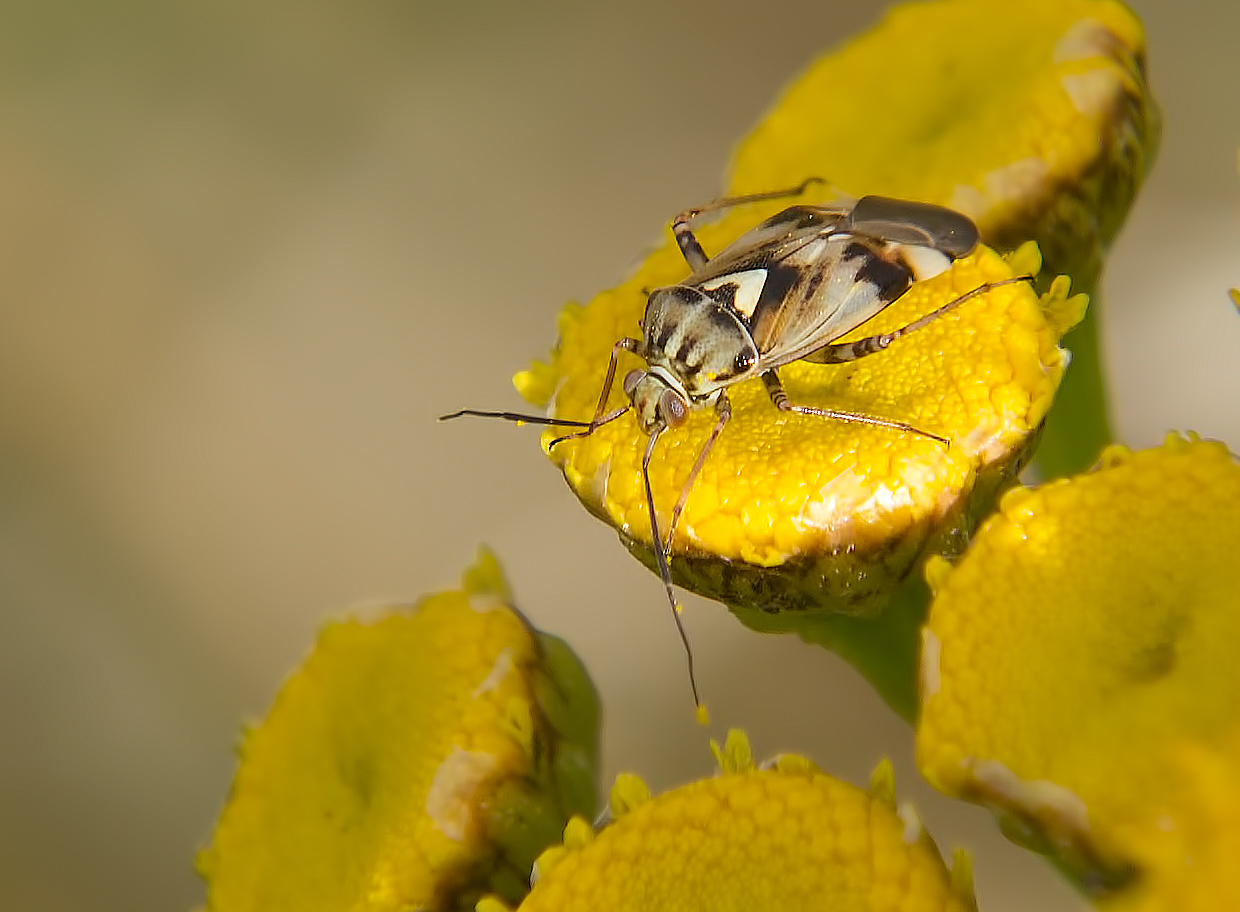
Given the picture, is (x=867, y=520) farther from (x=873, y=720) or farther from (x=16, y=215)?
(x=16, y=215)

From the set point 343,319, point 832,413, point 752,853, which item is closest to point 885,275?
point 832,413

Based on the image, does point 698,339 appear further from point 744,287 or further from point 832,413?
point 832,413

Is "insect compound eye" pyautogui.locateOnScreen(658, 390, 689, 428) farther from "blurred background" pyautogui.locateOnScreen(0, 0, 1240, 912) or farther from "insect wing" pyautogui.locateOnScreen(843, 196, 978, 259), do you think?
"blurred background" pyautogui.locateOnScreen(0, 0, 1240, 912)

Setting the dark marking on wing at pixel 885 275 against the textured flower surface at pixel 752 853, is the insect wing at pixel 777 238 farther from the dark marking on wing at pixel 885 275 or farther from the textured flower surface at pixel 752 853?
the textured flower surface at pixel 752 853

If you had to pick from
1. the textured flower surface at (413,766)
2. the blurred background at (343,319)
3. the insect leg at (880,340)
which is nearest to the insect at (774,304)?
the insect leg at (880,340)

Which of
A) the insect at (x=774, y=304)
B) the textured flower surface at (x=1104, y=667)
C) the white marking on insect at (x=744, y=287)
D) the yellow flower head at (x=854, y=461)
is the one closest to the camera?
the textured flower surface at (x=1104, y=667)

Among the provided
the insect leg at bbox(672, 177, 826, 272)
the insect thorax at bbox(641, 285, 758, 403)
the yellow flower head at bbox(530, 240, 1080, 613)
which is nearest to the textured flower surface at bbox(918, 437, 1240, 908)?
the yellow flower head at bbox(530, 240, 1080, 613)

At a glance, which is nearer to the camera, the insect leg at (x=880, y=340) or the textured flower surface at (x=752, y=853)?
the textured flower surface at (x=752, y=853)

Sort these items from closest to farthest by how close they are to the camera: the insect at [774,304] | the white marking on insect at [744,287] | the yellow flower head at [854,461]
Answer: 1. the yellow flower head at [854,461]
2. the insect at [774,304]
3. the white marking on insect at [744,287]
